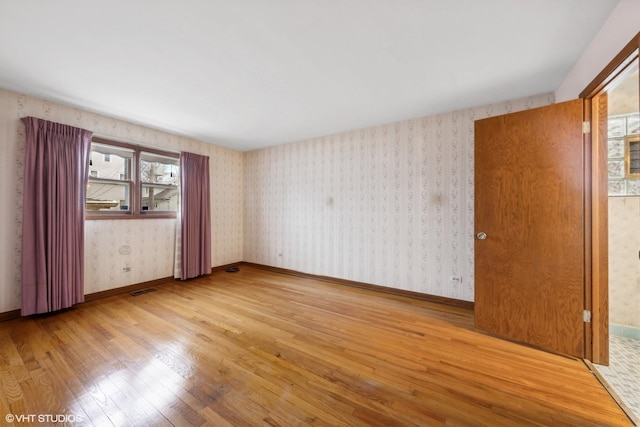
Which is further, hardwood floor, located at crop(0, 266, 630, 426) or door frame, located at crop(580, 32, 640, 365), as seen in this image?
door frame, located at crop(580, 32, 640, 365)

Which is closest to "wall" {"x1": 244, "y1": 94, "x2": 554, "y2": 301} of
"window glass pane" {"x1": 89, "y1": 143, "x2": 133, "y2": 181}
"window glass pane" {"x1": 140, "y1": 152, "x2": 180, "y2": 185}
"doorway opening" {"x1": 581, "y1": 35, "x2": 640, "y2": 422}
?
"doorway opening" {"x1": 581, "y1": 35, "x2": 640, "y2": 422}

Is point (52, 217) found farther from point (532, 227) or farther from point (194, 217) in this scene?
point (532, 227)

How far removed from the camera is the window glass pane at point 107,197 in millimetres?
3225

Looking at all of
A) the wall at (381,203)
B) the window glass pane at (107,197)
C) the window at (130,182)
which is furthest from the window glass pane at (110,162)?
the wall at (381,203)

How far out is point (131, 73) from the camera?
2.22 m

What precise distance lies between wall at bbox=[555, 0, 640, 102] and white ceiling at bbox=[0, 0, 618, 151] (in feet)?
0.23

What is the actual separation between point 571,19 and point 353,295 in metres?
3.36

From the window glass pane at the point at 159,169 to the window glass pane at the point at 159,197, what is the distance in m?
0.10

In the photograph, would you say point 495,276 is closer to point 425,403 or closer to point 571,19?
point 425,403

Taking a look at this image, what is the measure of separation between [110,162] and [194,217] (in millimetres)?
1415

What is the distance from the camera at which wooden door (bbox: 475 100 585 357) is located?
1.93 metres

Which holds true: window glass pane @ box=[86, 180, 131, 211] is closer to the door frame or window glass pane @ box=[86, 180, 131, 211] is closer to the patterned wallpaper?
the door frame

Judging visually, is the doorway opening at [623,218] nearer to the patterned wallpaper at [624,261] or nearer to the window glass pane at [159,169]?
the patterned wallpaper at [624,261]

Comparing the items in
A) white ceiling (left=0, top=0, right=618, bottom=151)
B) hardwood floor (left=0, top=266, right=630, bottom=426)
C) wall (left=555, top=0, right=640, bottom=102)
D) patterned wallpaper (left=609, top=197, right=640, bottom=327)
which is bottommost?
hardwood floor (left=0, top=266, right=630, bottom=426)
